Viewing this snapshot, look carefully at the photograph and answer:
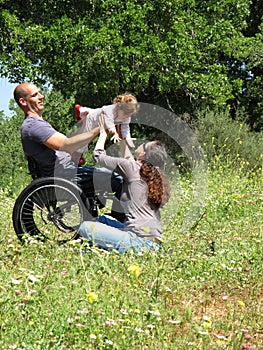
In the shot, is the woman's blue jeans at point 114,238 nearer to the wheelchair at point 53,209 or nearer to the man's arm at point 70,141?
the wheelchair at point 53,209

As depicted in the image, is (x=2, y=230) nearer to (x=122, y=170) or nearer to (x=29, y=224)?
Result: (x=29, y=224)

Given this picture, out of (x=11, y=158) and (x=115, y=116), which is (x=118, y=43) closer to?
(x=11, y=158)

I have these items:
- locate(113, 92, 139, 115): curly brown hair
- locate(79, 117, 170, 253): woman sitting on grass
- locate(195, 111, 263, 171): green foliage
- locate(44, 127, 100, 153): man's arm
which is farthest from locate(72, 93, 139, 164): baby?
locate(195, 111, 263, 171): green foliage

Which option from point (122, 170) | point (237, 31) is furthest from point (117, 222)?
point (237, 31)

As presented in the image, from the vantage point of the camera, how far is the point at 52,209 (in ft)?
19.3

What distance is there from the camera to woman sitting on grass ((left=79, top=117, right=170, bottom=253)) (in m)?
5.19

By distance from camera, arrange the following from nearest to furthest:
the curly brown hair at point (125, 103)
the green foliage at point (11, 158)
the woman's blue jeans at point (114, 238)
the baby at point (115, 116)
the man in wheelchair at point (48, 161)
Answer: the woman's blue jeans at point (114, 238) < the man in wheelchair at point (48, 161) < the baby at point (115, 116) < the curly brown hair at point (125, 103) < the green foliage at point (11, 158)

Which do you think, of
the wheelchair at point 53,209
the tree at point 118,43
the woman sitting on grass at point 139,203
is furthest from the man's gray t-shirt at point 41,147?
the tree at point 118,43

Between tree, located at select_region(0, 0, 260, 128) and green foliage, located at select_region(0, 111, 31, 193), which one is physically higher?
tree, located at select_region(0, 0, 260, 128)

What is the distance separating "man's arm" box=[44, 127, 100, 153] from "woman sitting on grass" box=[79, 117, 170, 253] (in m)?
0.32

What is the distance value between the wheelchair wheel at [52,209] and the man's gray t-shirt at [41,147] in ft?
0.91

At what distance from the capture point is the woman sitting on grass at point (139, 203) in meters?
5.19

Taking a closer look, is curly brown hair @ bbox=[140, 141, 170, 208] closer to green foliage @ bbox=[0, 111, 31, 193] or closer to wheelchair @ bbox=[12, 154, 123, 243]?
wheelchair @ bbox=[12, 154, 123, 243]

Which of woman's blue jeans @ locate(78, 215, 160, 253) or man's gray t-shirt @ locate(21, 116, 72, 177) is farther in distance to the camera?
man's gray t-shirt @ locate(21, 116, 72, 177)
